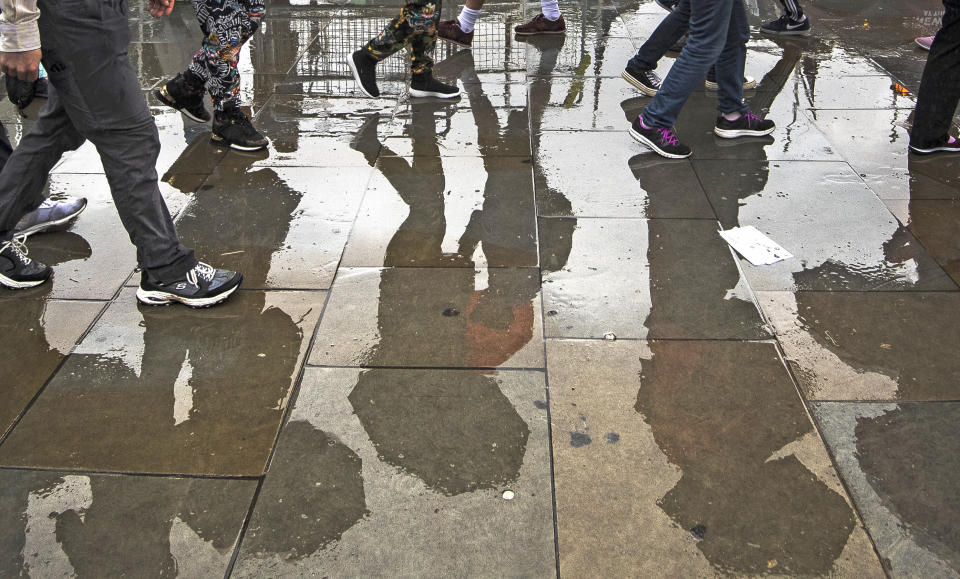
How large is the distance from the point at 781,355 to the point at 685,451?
0.77m

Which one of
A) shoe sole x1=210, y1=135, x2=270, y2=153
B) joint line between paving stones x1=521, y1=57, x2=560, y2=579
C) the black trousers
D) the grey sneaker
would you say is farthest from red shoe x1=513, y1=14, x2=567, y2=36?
the grey sneaker

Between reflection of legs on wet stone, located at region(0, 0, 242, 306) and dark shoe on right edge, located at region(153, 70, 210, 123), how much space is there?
1.59 metres

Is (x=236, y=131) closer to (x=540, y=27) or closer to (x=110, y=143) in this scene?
(x=110, y=143)

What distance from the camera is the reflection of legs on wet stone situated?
319cm

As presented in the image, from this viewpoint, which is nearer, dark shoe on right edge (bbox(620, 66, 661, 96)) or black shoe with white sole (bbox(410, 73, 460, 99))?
black shoe with white sole (bbox(410, 73, 460, 99))

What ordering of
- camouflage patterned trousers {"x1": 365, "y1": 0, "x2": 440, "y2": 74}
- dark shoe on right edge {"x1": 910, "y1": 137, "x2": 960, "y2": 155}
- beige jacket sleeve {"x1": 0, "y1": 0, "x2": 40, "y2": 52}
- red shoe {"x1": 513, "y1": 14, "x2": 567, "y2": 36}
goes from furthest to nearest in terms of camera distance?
red shoe {"x1": 513, "y1": 14, "x2": 567, "y2": 36}, camouflage patterned trousers {"x1": 365, "y1": 0, "x2": 440, "y2": 74}, dark shoe on right edge {"x1": 910, "y1": 137, "x2": 960, "y2": 155}, beige jacket sleeve {"x1": 0, "y1": 0, "x2": 40, "y2": 52}

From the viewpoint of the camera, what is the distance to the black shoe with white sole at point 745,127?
5.44m

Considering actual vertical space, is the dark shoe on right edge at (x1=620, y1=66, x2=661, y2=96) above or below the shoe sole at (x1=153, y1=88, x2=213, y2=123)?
above

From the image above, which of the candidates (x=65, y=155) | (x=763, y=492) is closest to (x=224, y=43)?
(x=65, y=155)

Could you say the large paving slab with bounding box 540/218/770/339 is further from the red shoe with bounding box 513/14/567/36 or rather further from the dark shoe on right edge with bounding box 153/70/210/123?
the red shoe with bounding box 513/14/567/36

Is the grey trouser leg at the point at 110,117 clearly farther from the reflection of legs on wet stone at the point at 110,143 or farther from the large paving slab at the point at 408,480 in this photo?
the large paving slab at the point at 408,480

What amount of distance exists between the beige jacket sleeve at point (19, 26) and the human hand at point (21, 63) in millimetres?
18

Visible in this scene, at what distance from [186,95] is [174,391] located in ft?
9.37

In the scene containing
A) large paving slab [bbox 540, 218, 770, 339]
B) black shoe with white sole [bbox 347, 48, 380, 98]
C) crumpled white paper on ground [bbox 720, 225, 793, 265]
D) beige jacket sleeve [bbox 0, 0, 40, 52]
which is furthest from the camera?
black shoe with white sole [bbox 347, 48, 380, 98]
